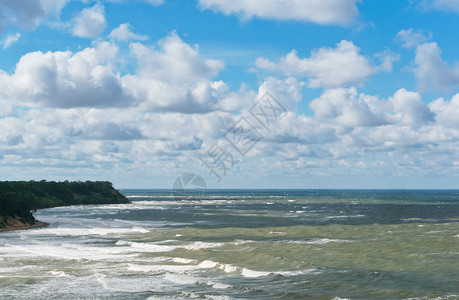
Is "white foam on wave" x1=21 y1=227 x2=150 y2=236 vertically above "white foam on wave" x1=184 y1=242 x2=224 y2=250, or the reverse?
"white foam on wave" x1=21 y1=227 x2=150 y2=236

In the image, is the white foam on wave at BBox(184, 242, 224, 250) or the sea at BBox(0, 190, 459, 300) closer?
the sea at BBox(0, 190, 459, 300)

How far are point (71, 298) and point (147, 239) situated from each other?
85.4 ft

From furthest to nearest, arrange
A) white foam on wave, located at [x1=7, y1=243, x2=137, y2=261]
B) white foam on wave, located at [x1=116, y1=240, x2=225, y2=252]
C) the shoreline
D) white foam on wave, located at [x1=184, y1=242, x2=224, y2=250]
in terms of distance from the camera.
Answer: the shoreline
white foam on wave, located at [x1=184, y1=242, x2=224, y2=250]
white foam on wave, located at [x1=116, y1=240, x2=225, y2=252]
white foam on wave, located at [x1=7, y1=243, x2=137, y2=261]

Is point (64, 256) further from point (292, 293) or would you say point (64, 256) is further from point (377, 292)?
point (377, 292)

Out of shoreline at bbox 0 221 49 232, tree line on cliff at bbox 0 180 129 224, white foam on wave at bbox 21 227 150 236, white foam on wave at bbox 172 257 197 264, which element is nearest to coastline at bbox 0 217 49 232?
shoreline at bbox 0 221 49 232

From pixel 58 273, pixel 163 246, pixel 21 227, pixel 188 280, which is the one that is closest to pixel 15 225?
pixel 21 227

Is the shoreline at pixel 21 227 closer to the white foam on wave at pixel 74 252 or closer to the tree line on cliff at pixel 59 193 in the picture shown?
the white foam on wave at pixel 74 252

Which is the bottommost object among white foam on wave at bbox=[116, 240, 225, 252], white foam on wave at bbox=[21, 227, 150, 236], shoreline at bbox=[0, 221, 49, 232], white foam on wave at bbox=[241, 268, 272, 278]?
white foam on wave at bbox=[241, 268, 272, 278]

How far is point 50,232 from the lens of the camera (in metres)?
55.4

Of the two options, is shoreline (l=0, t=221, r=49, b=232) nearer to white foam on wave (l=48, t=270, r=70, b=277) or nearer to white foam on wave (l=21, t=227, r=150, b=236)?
white foam on wave (l=21, t=227, r=150, b=236)

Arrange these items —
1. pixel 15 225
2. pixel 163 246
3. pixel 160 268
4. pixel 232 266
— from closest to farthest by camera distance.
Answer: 1. pixel 160 268
2. pixel 232 266
3. pixel 163 246
4. pixel 15 225

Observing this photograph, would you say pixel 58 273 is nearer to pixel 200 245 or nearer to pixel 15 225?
pixel 200 245

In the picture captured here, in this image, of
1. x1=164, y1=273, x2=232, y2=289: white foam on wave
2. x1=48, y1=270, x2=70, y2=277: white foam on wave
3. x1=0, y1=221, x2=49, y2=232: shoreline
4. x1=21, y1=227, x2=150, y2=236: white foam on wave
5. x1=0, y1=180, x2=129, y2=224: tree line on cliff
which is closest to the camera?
x1=164, y1=273, x2=232, y2=289: white foam on wave

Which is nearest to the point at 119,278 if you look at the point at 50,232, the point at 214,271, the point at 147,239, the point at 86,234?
the point at 214,271
